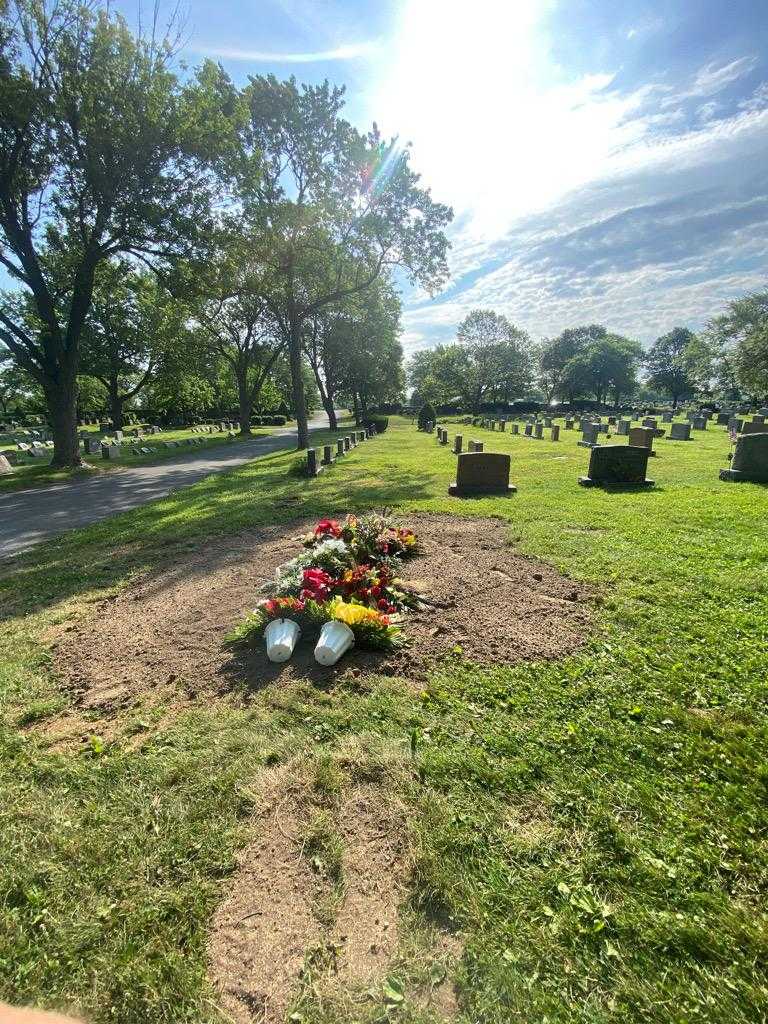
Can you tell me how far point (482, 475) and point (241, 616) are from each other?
637 cm

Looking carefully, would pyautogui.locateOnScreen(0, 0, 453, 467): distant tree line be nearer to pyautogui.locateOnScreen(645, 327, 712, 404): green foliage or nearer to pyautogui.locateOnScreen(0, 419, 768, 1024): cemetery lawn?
pyautogui.locateOnScreen(0, 419, 768, 1024): cemetery lawn

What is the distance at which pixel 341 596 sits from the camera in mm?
3758

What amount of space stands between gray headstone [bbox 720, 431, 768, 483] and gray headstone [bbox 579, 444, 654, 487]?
174 centimetres

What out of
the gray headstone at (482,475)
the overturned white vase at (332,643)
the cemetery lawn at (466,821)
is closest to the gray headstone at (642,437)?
the gray headstone at (482,475)

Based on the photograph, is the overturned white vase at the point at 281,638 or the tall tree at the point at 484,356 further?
the tall tree at the point at 484,356

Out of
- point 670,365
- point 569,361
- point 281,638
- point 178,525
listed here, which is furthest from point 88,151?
point 670,365

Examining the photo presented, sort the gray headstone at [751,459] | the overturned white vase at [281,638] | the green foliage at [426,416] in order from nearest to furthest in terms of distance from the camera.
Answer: the overturned white vase at [281,638] < the gray headstone at [751,459] < the green foliage at [426,416]

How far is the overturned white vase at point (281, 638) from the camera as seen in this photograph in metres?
3.24

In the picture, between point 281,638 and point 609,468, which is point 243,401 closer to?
point 609,468

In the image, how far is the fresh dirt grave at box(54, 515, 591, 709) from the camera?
124 inches

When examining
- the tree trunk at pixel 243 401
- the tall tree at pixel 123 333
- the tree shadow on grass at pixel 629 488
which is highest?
the tall tree at pixel 123 333

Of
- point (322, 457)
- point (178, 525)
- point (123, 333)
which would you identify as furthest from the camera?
point (123, 333)

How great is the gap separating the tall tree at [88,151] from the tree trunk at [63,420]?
0.04m

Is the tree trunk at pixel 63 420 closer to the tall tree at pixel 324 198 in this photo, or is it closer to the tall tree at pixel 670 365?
the tall tree at pixel 324 198
